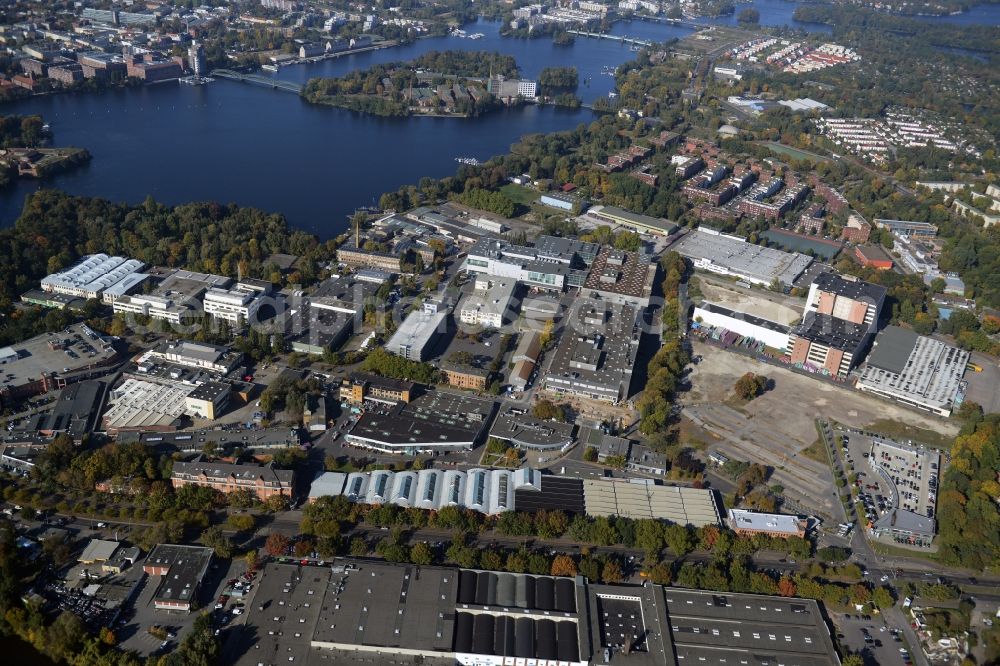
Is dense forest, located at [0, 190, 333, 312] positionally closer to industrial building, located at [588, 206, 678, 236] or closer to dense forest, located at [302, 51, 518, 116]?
industrial building, located at [588, 206, 678, 236]

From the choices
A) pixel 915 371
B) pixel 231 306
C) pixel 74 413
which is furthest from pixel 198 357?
pixel 915 371

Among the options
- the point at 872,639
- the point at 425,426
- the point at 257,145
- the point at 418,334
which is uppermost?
the point at 257,145

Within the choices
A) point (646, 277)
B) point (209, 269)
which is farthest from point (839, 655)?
point (209, 269)

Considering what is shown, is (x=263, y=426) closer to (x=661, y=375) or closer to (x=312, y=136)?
(x=661, y=375)

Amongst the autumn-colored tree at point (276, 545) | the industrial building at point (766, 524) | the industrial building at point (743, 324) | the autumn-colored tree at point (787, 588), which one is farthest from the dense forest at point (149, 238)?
the autumn-colored tree at point (787, 588)

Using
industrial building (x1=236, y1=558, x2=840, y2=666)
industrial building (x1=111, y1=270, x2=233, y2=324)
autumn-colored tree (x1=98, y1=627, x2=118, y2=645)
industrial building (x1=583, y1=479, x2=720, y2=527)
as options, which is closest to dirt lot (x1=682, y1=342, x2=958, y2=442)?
industrial building (x1=583, y1=479, x2=720, y2=527)

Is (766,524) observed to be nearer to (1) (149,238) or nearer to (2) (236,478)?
(2) (236,478)
